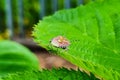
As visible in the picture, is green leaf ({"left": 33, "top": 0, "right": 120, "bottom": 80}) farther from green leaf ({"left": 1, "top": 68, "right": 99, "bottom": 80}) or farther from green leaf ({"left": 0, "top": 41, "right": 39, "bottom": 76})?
green leaf ({"left": 0, "top": 41, "right": 39, "bottom": 76})

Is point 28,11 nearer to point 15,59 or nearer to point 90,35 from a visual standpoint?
point 15,59

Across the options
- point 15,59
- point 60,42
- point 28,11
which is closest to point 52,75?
point 60,42

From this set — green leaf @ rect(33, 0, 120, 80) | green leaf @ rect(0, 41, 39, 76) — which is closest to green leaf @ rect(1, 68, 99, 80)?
green leaf @ rect(33, 0, 120, 80)

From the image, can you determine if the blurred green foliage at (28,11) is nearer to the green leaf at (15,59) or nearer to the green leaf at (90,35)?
the green leaf at (15,59)

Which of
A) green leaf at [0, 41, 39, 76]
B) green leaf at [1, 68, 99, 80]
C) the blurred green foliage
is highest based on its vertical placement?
the blurred green foliage

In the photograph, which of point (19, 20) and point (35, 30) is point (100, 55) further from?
point (19, 20)

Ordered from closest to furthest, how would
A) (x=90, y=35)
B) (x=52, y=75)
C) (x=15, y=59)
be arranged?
(x=52, y=75) < (x=90, y=35) < (x=15, y=59)
